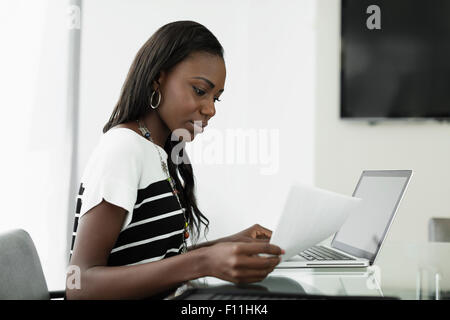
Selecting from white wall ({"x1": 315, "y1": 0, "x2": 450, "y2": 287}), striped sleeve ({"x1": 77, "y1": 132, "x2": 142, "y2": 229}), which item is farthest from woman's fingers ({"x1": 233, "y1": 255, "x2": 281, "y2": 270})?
white wall ({"x1": 315, "y1": 0, "x2": 450, "y2": 287})

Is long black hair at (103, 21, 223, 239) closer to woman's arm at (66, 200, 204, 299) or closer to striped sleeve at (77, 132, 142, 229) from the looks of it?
striped sleeve at (77, 132, 142, 229)

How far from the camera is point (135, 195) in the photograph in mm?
842

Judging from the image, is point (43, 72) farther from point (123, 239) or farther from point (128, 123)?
point (123, 239)

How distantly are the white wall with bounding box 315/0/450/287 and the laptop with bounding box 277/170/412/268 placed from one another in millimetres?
822

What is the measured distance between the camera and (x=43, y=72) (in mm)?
2180

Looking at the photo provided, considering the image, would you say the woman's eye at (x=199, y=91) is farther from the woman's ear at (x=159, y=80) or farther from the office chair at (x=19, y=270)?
the office chair at (x=19, y=270)

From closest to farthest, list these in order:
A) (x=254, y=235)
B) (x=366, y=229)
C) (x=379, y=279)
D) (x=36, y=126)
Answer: (x=379, y=279) < (x=254, y=235) < (x=366, y=229) < (x=36, y=126)

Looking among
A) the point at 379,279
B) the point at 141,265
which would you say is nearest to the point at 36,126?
the point at 141,265

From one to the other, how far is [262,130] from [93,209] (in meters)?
1.66

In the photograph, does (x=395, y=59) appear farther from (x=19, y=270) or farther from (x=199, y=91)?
(x=19, y=270)

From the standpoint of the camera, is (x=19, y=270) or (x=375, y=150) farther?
(x=375, y=150)

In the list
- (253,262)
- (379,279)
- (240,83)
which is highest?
(240,83)

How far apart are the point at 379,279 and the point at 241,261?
1.44ft

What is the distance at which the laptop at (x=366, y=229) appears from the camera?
3.56ft
